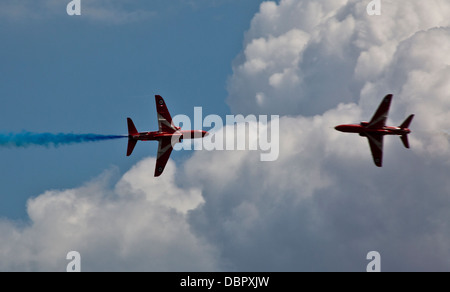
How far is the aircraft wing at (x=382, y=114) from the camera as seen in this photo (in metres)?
117

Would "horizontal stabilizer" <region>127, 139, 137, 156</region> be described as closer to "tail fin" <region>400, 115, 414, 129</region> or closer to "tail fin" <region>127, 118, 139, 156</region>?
"tail fin" <region>127, 118, 139, 156</region>

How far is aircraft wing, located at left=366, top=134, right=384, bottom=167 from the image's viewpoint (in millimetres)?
119312

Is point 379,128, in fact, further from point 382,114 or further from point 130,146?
point 130,146

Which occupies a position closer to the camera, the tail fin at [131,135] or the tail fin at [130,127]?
the tail fin at [131,135]

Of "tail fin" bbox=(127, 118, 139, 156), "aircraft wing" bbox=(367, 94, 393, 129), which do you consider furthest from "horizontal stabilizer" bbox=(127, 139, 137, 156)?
"aircraft wing" bbox=(367, 94, 393, 129)

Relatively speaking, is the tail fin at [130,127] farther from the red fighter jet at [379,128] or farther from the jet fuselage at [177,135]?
the red fighter jet at [379,128]

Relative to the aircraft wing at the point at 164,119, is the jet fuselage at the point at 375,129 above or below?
below

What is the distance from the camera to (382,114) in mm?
117875

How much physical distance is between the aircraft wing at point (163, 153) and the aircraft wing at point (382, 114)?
3003cm

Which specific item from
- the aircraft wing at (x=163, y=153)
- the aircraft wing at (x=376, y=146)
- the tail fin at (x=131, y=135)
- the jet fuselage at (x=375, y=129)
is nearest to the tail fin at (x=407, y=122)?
the jet fuselage at (x=375, y=129)
